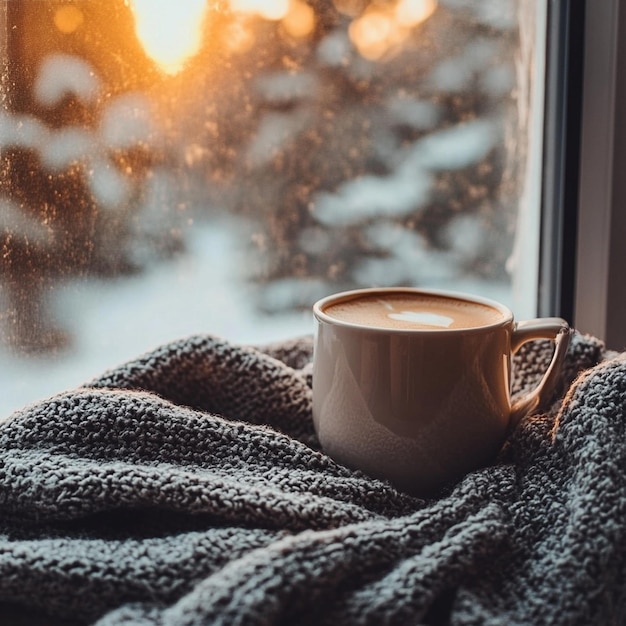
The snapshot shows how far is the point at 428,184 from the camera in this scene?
0.73m

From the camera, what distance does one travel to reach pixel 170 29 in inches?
24.2

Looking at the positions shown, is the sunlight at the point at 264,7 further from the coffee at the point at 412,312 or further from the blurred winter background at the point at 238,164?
the coffee at the point at 412,312

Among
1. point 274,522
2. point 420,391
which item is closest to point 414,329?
point 420,391

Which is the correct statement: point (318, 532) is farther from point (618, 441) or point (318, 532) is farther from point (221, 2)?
point (221, 2)

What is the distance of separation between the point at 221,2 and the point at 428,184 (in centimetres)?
26

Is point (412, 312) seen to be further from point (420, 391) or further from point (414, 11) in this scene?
point (414, 11)

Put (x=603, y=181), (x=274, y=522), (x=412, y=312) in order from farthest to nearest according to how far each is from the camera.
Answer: (x=603, y=181), (x=412, y=312), (x=274, y=522)

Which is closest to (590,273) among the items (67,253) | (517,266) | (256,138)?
(517,266)

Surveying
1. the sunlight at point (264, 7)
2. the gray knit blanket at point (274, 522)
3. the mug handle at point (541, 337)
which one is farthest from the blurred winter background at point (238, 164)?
the mug handle at point (541, 337)

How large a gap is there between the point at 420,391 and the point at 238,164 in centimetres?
31

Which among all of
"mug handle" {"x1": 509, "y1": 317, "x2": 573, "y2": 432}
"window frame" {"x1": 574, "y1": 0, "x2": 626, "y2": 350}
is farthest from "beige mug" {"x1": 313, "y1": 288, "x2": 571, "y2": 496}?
"window frame" {"x1": 574, "y1": 0, "x2": 626, "y2": 350}

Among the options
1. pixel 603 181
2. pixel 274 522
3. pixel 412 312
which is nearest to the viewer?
pixel 274 522

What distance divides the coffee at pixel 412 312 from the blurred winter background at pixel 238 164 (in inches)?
6.2

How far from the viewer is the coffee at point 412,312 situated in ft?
1.71
